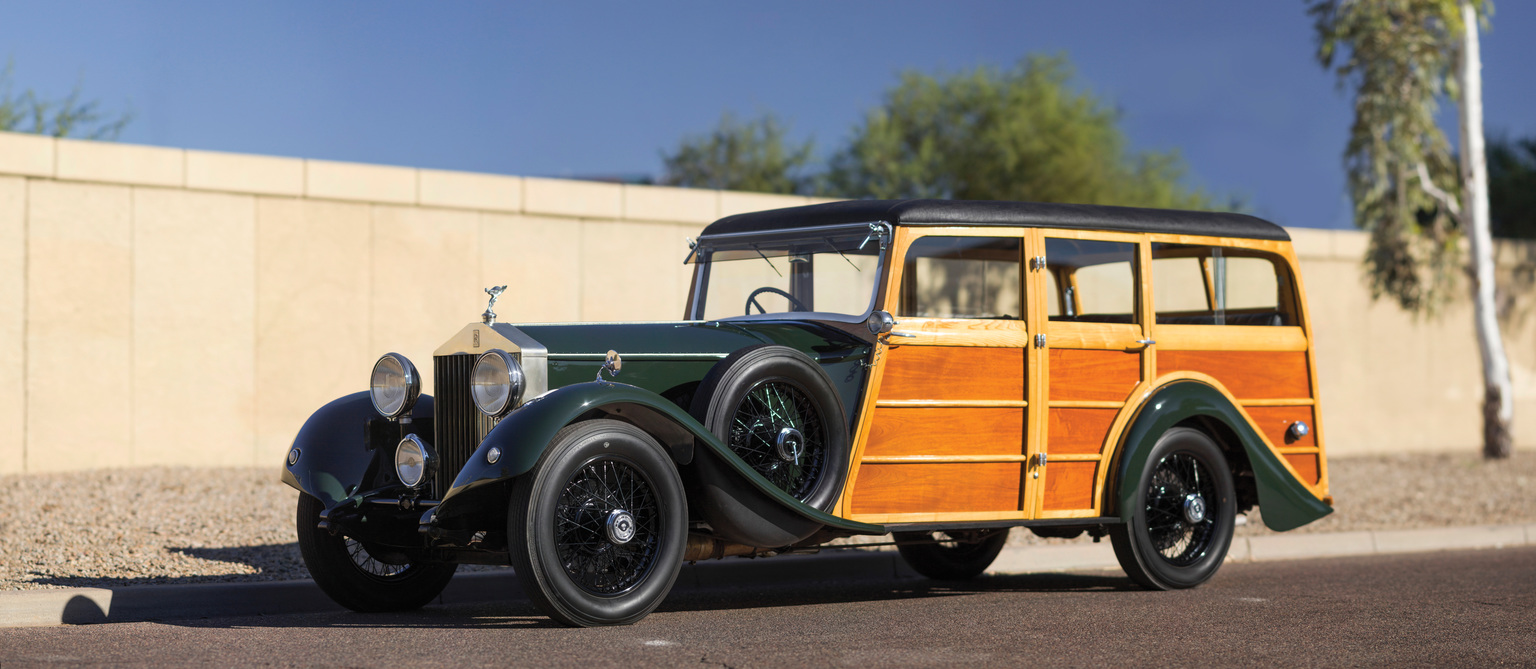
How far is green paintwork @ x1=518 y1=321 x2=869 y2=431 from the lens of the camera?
5758 mm

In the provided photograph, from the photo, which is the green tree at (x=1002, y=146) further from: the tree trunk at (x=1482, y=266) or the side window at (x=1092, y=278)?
the side window at (x=1092, y=278)

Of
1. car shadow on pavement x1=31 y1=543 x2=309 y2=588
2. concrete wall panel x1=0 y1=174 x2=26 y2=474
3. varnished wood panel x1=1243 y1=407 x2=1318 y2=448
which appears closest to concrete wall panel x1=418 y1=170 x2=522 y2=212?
concrete wall panel x1=0 y1=174 x2=26 y2=474

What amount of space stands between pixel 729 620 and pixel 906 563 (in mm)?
2483

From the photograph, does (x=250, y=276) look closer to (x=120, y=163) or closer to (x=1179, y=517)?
(x=120, y=163)

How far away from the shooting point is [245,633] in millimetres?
5402

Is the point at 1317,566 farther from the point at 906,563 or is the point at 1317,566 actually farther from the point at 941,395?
the point at 941,395

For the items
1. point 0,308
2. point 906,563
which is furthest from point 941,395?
point 0,308

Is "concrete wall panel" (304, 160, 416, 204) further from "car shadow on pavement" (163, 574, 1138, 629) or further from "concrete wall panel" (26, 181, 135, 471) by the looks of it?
"car shadow on pavement" (163, 574, 1138, 629)

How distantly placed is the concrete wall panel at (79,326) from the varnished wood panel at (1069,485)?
7.71 meters

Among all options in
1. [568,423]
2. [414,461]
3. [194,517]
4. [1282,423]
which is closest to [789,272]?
[568,423]


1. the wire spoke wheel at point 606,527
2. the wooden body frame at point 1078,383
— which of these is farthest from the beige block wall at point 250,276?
the wire spoke wheel at point 606,527

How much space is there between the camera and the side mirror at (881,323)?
6.06 metres

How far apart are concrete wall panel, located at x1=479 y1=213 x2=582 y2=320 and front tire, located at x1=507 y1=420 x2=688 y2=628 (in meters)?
7.20

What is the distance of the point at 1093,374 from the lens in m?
6.77
